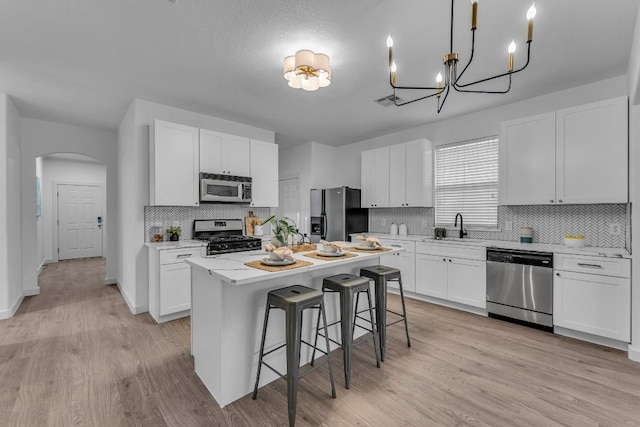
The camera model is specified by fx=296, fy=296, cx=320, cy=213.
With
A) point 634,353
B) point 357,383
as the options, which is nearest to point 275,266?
point 357,383

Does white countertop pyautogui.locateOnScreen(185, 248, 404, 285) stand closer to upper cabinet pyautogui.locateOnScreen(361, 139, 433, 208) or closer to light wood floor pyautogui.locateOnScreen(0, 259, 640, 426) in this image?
light wood floor pyautogui.locateOnScreen(0, 259, 640, 426)

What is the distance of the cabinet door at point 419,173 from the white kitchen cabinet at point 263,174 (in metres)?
2.16

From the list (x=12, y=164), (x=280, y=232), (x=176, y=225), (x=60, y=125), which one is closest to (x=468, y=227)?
(x=280, y=232)

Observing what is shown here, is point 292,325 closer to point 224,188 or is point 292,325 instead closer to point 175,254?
point 175,254

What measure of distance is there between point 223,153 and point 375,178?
2.56 meters

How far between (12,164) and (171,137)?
2.16m

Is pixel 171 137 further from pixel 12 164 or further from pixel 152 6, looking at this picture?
pixel 12 164

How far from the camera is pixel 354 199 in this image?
5.48 metres

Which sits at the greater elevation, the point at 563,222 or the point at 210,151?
the point at 210,151

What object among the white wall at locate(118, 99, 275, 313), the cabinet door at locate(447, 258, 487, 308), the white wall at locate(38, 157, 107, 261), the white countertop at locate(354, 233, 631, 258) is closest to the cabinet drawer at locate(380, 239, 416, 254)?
the white countertop at locate(354, 233, 631, 258)

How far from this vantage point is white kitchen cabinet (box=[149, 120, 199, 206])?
365 centimetres

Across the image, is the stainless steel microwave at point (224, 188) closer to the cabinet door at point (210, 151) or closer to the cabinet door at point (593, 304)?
the cabinet door at point (210, 151)

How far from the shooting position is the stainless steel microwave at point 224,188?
13.1 feet

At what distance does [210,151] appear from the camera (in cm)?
408
